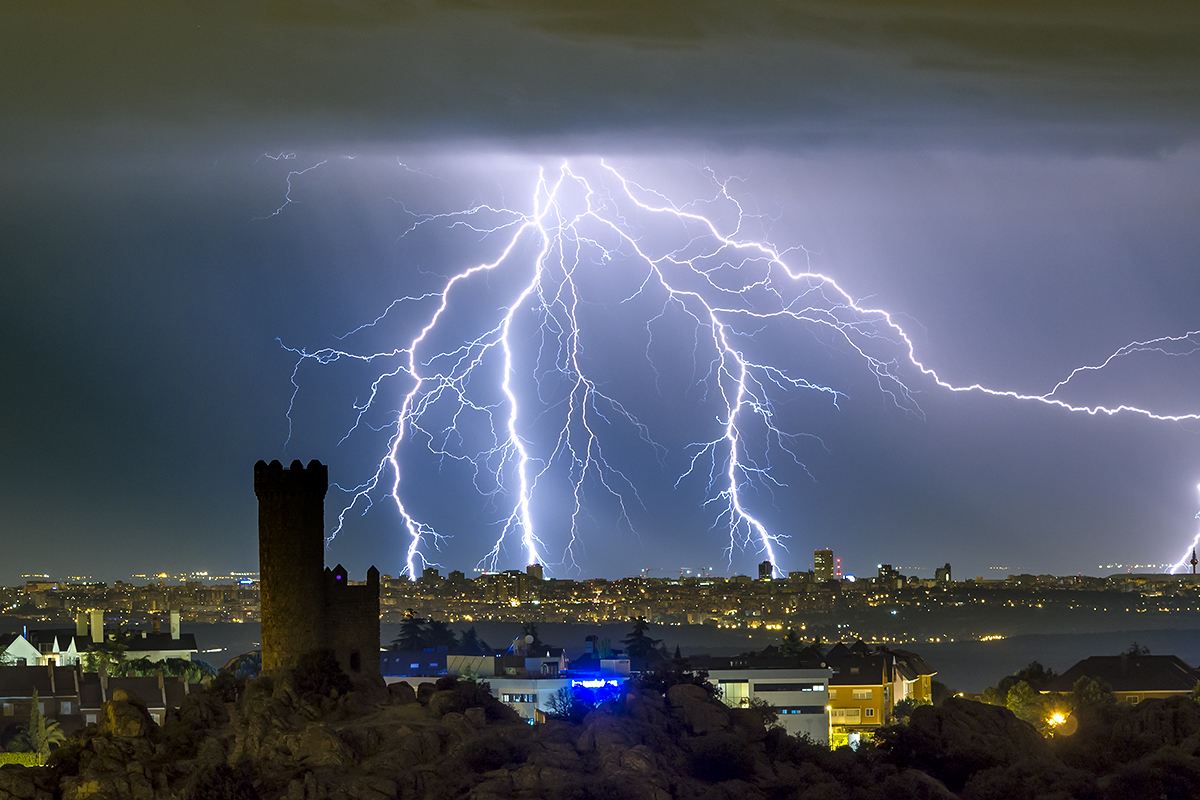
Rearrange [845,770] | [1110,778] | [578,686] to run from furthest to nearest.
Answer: [578,686] < [845,770] < [1110,778]

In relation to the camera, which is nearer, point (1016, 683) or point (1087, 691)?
point (1087, 691)

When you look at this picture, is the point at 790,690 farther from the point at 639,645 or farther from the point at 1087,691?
the point at 639,645

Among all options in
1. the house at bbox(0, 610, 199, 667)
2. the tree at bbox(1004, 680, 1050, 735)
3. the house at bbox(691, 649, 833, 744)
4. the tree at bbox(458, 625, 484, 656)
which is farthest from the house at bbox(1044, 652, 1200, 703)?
the house at bbox(0, 610, 199, 667)

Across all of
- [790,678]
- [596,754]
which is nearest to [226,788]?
[596,754]

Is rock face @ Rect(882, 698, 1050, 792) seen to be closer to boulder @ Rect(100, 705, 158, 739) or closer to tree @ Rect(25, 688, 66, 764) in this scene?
boulder @ Rect(100, 705, 158, 739)

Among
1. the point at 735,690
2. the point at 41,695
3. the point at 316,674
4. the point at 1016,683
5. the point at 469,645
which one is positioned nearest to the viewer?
the point at 316,674

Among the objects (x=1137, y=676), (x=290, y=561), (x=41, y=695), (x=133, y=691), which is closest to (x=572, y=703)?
(x=290, y=561)

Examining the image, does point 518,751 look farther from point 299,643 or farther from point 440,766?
point 299,643
